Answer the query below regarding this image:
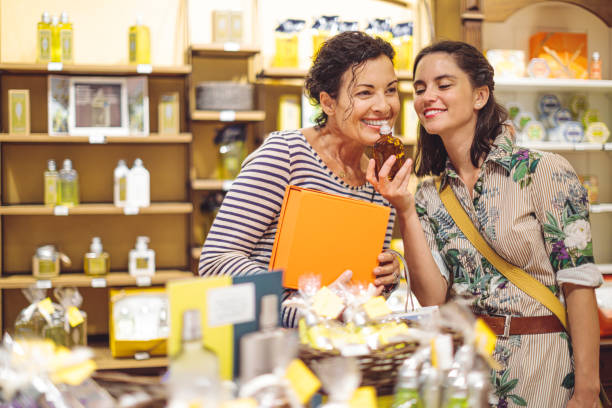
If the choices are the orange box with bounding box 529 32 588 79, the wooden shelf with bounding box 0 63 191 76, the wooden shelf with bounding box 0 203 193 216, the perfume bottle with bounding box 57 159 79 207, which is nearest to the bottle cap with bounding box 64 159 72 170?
the perfume bottle with bounding box 57 159 79 207

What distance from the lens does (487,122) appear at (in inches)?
72.1

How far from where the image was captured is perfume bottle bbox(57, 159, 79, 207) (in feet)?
12.1

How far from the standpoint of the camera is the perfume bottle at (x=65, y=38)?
3600 mm

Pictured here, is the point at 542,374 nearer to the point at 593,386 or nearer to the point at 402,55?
the point at 593,386

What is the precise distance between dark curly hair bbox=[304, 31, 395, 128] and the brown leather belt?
2.47 feet

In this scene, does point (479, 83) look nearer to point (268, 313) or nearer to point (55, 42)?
point (268, 313)

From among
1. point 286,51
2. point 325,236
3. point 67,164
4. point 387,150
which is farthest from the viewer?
point 286,51

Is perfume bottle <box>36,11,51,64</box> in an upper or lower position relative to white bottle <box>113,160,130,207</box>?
upper

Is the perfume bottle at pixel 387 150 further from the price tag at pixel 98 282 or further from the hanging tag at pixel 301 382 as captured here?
the price tag at pixel 98 282

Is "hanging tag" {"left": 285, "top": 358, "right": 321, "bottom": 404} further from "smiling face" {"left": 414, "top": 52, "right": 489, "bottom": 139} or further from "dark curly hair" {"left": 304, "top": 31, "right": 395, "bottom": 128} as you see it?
"smiling face" {"left": 414, "top": 52, "right": 489, "bottom": 139}

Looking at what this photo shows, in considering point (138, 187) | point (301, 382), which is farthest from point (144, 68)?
point (301, 382)

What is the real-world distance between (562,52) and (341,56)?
277cm

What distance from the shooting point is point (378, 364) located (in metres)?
0.97

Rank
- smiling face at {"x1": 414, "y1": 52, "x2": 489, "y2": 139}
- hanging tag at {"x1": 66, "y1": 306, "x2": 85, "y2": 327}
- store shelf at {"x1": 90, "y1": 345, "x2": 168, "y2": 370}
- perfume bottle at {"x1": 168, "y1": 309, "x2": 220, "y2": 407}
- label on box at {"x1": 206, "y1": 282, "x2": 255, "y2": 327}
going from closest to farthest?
perfume bottle at {"x1": 168, "y1": 309, "x2": 220, "y2": 407} → label on box at {"x1": 206, "y1": 282, "x2": 255, "y2": 327} → hanging tag at {"x1": 66, "y1": 306, "x2": 85, "y2": 327} → smiling face at {"x1": 414, "y1": 52, "x2": 489, "y2": 139} → store shelf at {"x1": 90, "y1": 345, "x2": 168, "y2": 370}
